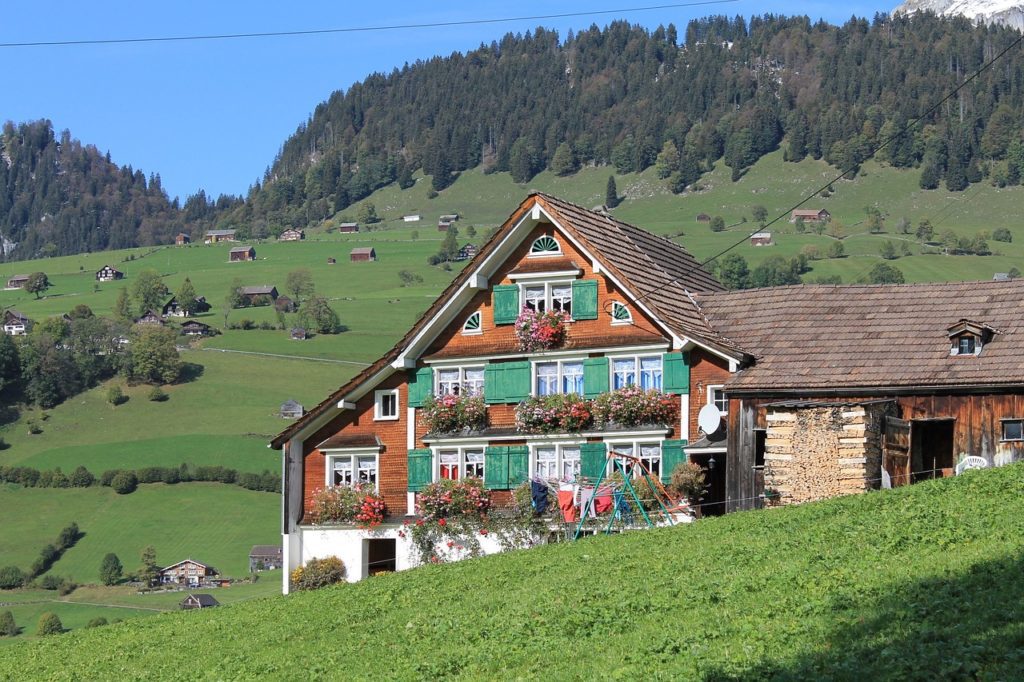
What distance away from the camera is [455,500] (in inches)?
1836

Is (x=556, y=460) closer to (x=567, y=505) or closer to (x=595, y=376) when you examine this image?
(x=595, y=376)

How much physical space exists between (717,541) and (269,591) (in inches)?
4206

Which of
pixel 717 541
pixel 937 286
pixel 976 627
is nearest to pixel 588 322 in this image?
pixel 937 286

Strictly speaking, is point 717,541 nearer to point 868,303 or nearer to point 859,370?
point 859,370

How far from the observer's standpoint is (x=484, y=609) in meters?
29.0

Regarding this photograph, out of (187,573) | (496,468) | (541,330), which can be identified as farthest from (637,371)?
(187,573)

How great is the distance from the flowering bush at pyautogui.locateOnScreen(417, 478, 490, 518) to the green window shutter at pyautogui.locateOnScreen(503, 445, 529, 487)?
0.90m

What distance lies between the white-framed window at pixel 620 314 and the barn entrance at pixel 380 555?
383 inches

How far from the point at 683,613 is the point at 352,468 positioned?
1029 inches

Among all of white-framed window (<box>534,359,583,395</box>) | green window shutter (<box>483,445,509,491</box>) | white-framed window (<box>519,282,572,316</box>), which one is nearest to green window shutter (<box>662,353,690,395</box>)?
white-framed window (<box>534,359,583,395</box>)

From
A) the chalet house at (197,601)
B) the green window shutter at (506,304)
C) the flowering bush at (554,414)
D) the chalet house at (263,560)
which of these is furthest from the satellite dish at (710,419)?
the chalet house at (263,560)

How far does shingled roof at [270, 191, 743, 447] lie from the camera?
152ft

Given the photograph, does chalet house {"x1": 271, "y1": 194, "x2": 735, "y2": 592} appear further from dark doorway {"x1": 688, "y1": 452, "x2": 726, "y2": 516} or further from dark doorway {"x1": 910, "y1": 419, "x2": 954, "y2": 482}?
dark doorway {"x1": 910, "y1": 419, "x2": 954, "y2": 482}

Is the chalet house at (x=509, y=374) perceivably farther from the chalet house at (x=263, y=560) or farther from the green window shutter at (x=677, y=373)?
the chalet house at (x=263, y=560)
